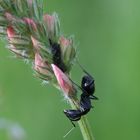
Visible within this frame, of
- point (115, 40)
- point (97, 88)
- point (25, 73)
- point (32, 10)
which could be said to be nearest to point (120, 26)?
point (115, 40)

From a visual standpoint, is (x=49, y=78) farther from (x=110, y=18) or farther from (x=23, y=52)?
(x=110, y=18)

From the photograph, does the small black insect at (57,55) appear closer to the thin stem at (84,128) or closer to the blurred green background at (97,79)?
the thin stem at (84,128)

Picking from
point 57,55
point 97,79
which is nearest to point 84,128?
point 57,55

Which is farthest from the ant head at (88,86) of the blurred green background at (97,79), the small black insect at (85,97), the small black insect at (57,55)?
the blurred green background at (97,79)

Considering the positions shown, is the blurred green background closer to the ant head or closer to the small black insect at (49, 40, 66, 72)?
the ant head

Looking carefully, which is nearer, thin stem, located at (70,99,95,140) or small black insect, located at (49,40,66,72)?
thin stem, located at (70,99,95,140)

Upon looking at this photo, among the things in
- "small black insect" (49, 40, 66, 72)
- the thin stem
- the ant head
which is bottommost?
the thin stem

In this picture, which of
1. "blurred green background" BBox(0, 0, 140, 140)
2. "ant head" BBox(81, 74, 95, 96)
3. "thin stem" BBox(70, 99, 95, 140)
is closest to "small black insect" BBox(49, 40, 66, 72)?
"thin stem" BBox(70, 99, 95, 140)
